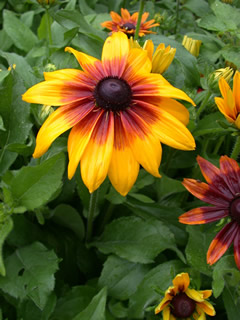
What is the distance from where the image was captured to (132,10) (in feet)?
5.98

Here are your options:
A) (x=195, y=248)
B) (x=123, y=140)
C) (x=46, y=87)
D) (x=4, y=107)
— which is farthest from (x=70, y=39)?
(x=195, y=248)

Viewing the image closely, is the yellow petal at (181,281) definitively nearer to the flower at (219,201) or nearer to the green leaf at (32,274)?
the flower at (219,201)

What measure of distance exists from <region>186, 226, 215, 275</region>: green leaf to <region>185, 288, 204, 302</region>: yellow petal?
0.36 ft

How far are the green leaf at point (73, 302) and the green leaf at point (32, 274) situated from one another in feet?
0.38

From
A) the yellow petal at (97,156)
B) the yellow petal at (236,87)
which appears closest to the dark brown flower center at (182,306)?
the yellow petal at (97,156)

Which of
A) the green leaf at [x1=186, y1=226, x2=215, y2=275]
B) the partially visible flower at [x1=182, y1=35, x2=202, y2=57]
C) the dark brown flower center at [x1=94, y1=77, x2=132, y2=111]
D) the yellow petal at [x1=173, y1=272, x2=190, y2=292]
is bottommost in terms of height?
the green leaf at [x1=186, y1=226, x2=215, y2=275]

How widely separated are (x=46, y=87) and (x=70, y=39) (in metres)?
0.39

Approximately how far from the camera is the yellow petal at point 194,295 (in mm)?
826

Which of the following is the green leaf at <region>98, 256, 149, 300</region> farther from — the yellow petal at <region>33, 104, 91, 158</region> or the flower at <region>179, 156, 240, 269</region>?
the yellow petal at <region>33, 104, 91, 158</region>

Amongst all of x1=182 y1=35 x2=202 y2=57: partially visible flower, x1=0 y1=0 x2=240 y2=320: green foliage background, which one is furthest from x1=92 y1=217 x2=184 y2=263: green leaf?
x1=182 y1=35 x2=202 y2=57: partially visible flower

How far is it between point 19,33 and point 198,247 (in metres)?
0.98

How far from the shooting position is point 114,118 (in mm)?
799

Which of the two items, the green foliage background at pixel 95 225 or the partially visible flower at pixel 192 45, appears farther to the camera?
the partially visible flower at pixel 192 45

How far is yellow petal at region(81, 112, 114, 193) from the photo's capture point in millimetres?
714
